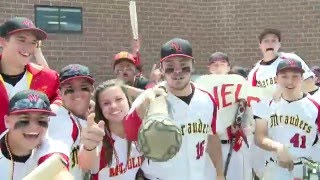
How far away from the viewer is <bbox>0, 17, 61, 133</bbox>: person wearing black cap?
434 centimetres

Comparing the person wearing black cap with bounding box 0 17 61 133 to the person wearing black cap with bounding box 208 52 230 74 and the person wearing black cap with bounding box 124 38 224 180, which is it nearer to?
the person wearing black cap with bounding box 124 38 224 180

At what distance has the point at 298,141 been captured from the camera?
18.1 feet

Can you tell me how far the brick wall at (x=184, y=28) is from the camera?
33.3 ft

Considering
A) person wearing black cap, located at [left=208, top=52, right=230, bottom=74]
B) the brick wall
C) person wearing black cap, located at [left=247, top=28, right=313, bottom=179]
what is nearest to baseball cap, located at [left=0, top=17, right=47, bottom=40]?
person wearing black cap, located at [left=208, top=52, right=230, bottom=74]

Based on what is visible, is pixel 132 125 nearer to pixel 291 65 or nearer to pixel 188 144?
pixel 188 144

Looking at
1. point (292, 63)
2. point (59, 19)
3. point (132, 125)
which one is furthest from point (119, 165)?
point (59, 19)

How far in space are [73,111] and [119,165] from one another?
0.55 metres

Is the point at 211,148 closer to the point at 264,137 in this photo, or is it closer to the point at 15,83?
the point at 264,137

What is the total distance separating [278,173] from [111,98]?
84.0 inches

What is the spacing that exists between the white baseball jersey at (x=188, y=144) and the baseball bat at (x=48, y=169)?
129 centimetres

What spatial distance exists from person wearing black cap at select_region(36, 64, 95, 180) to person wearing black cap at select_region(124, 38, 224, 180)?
1.18ft

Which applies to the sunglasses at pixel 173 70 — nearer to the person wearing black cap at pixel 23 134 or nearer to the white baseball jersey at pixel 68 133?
the white baseball jersey at pixel 68 133

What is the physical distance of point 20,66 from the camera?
4.50 meters

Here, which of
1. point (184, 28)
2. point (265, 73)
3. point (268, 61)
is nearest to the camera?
point (265, 73)
